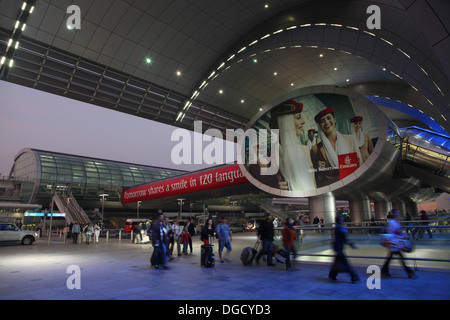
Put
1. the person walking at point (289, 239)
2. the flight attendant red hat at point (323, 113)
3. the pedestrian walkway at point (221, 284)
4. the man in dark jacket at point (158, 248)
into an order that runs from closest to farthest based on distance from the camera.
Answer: the pedestrian walkway at point (221, 284), the person walking at point (289, 239), the man in dark jacket at point (158, 248), the flight attendant red hat at point (323, 113)

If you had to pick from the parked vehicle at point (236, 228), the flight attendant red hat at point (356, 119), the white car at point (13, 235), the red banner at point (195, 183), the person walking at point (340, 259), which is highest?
the flight attendant red hat at point (356, 119)

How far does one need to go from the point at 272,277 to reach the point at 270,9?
1907 centimetres

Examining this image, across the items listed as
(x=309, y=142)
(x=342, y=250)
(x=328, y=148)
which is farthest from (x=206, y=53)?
(x=342, y=250)

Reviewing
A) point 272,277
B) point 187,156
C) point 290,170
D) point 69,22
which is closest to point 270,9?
point 290,170

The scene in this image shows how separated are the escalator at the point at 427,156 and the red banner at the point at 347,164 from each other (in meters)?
3.09

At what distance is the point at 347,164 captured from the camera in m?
21.4

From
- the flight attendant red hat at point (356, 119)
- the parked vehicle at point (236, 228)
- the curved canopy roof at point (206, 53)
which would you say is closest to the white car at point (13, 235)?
the curved canopy roof at point (206, 53)

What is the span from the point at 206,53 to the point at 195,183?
622 inches

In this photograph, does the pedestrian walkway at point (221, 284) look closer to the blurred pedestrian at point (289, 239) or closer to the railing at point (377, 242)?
the railing at point (377, 242)

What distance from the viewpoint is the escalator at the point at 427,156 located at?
16641 millimetres

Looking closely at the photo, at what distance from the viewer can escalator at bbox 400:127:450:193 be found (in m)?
16.6

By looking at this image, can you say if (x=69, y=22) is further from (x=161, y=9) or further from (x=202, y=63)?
(x=202, y=63)

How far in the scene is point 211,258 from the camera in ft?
31.6

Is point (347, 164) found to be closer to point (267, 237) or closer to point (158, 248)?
point (267, 237)
